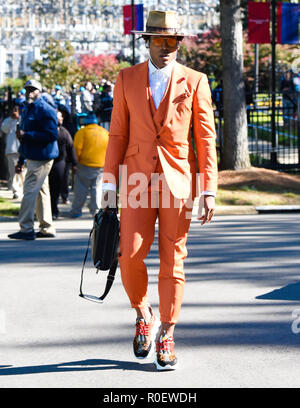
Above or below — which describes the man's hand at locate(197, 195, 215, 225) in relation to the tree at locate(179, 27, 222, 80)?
below

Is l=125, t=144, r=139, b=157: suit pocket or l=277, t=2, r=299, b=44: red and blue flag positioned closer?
l=125, t=144, r=139, b=157: suit pocket

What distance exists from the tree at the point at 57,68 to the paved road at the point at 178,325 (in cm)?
4588

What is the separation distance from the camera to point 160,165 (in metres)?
5.40

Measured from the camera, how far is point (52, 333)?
6.30 metres

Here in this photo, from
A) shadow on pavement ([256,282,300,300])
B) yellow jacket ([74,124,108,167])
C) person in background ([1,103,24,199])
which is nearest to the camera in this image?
A: shadow on pavement ([256,282,300,300])

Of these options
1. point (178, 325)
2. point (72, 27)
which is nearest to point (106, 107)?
point (178, 325)

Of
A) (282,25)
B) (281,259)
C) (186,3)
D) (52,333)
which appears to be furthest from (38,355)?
(186,3)

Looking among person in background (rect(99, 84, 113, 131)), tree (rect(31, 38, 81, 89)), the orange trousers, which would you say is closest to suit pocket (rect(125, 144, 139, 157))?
the orange trousers

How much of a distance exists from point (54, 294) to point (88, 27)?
84.8m

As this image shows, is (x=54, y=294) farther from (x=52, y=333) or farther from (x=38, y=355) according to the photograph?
(x=38, y=355)

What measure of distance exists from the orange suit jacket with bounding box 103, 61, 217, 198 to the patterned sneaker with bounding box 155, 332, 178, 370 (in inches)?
34.9

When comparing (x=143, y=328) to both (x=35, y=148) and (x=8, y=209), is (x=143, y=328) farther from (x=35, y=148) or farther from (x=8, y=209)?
(x=8, y=209)

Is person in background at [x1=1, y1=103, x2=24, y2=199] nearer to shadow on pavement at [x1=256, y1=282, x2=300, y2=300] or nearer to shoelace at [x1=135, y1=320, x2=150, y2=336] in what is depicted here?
shadow on pavement at [x1=256, y1=282, x2=300, y2=300]

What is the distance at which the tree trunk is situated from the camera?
17.1 metres
